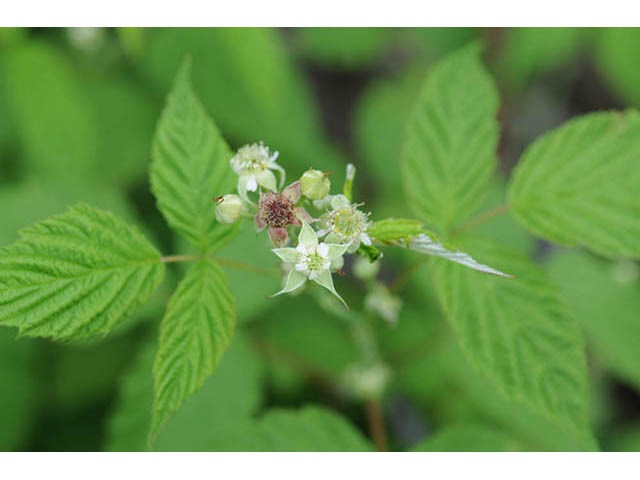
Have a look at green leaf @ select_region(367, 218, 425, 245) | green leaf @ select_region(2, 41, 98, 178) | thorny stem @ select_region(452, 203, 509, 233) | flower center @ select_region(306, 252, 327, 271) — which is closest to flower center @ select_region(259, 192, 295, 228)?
flower center @ select_region(306, 252, 327, 271)

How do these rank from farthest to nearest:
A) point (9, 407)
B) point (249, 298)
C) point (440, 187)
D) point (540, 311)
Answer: point (9, 407), point (249, 298), point (440, 187), point (540, 311)

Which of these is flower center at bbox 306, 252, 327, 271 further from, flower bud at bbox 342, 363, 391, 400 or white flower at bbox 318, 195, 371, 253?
flower bud at bbox 342, 363, 391, 400

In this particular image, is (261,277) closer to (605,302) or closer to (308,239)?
(308,239)

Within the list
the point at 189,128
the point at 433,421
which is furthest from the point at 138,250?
the point at 433,421

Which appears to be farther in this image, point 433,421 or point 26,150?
point 433,421

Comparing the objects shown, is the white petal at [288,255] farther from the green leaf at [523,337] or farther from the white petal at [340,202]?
the green leaf at [523,337]

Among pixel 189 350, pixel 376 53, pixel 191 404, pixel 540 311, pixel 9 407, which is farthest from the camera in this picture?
pixel 376 53

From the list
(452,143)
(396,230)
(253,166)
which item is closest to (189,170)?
(253,166)

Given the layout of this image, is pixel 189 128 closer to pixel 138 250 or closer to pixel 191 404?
pixel 138 250

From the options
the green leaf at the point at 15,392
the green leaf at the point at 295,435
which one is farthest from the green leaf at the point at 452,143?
→ the green leaf at the point at 15,392
